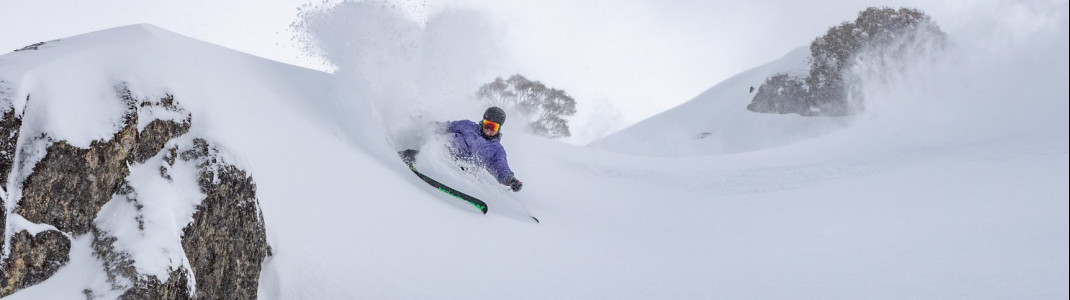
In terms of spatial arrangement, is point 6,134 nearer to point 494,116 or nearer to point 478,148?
point 478,148

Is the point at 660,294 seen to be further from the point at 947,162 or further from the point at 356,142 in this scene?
the point at 947,162

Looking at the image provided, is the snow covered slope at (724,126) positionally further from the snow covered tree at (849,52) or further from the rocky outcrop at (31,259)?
the rocky outcrop at (31,259)

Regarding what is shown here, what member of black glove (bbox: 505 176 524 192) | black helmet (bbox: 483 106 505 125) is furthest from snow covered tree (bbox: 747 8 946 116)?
black glove (bbox: 505 176 524 192)

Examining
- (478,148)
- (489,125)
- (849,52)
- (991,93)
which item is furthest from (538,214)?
(849,52)

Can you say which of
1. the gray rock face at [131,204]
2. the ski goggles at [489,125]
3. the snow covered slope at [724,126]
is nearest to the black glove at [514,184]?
the ski goggles at [489,125]

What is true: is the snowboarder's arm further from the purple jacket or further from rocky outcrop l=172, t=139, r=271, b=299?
rocky outcrop l=172, t=139, r=271, b=299

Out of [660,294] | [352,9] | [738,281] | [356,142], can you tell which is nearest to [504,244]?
[660,294]

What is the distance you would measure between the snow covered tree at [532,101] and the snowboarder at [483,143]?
77.4ft

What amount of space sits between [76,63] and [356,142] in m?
2.53

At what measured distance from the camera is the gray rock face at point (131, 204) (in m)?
1.75

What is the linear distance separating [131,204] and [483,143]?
154 inches

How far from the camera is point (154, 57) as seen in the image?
2797 mm

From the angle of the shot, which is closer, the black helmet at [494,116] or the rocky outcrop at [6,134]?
the rocky outcrop at [6,134]

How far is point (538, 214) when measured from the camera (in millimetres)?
5027
